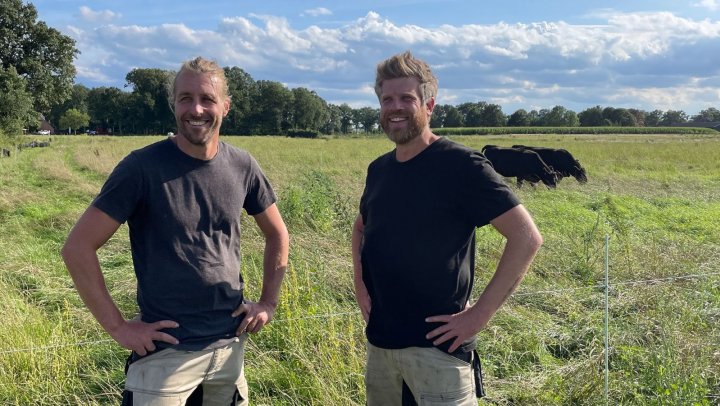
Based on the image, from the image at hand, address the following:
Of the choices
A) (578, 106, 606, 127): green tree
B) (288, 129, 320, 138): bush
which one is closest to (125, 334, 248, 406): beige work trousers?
(288, 129, 320, 138): bush

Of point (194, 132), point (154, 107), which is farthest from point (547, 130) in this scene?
point (194, 132)

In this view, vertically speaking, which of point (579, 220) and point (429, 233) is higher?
point (429, 233)

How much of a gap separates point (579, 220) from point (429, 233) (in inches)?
311

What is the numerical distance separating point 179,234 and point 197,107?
523mm

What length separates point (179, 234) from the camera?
2.22 metres

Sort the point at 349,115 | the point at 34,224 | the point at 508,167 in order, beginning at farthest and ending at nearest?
1. the point at 349,115
2. the point at 508,167
3. the point at 34,224

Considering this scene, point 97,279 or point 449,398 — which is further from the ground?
point 97,279

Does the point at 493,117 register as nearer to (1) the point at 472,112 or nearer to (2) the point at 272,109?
(1) the point at 472,112

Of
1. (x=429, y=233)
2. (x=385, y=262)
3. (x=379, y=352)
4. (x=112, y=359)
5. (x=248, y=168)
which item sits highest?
→ (x=248, y=168)

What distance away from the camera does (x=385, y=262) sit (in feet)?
7.72

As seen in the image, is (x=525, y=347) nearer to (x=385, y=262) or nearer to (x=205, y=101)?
(x=385, y=262)

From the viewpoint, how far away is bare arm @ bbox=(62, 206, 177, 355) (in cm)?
210

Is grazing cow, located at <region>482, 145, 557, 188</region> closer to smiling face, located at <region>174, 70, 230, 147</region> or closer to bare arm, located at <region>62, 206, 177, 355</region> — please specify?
smiling face, located at <region>174, 70, 230, 147</region>

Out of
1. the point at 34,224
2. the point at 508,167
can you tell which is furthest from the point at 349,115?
the point at 34,224
